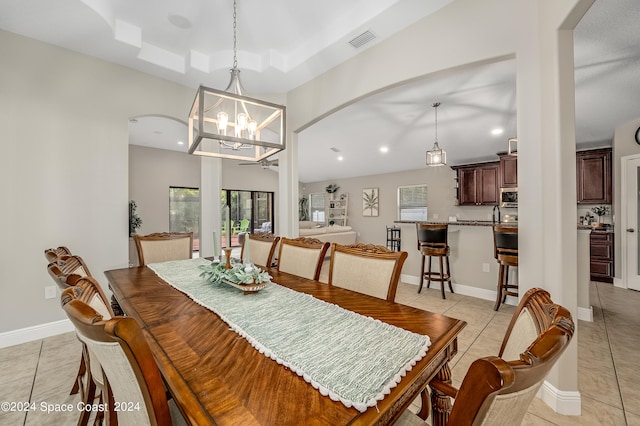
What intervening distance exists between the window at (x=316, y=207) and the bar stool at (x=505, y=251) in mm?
7413

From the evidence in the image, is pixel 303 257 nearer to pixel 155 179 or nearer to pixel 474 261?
pixel 474 261

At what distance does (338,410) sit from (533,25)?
2618mm

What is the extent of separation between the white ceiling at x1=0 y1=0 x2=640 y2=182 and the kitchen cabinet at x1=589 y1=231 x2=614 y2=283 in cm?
170

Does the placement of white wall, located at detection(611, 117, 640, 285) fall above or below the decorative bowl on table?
above

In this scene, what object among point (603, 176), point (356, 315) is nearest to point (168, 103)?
point (356, 315)

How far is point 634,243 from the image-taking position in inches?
160

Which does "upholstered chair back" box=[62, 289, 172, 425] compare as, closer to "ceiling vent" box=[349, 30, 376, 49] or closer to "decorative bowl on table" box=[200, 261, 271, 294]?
"decorative bowl on table" box=[200, 261, 271, 294]

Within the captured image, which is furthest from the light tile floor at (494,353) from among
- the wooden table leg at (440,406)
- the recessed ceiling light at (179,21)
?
the recessed ceiling light at (179,21)

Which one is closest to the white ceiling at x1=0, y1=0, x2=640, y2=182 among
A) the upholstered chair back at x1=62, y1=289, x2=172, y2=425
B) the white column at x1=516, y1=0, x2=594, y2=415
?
the white column at x1=516, y1=0, x2=594, y2=415

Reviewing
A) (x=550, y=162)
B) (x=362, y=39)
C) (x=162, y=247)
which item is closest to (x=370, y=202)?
(x=362, y=39)

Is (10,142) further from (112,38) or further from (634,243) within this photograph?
(634,243)

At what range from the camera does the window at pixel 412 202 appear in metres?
7.55

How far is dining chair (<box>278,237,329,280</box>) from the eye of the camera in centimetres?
212

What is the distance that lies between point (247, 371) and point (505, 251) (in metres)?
3.39
